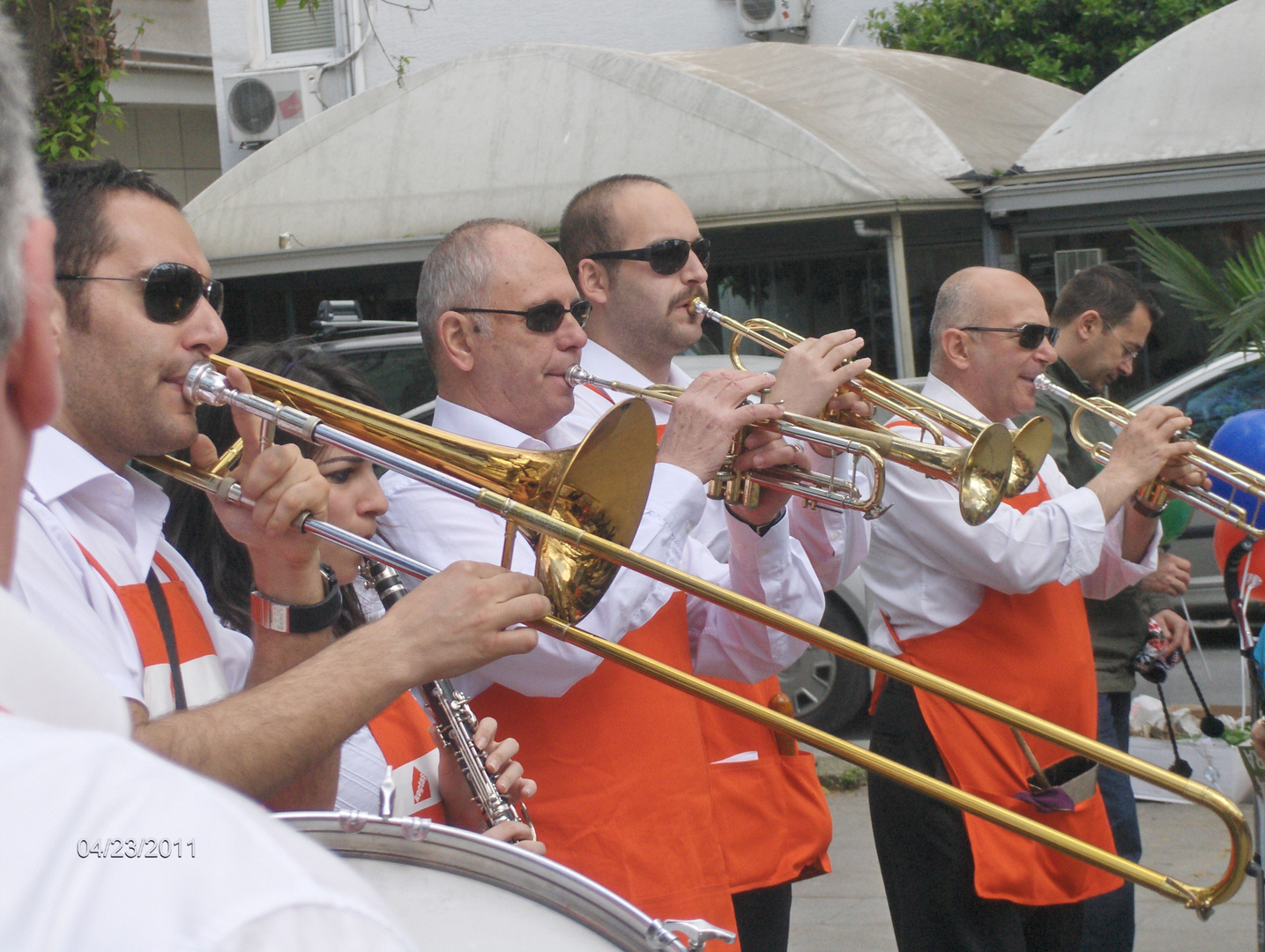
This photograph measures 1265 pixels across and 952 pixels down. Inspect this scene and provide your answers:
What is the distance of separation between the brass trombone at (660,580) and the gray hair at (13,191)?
3.69 feet

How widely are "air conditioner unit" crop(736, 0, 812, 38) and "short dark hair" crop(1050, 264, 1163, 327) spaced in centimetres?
952

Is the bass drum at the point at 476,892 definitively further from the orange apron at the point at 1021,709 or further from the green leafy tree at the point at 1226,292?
the green leafy tree at the point at 1226,292

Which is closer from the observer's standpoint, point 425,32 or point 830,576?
point 830,576

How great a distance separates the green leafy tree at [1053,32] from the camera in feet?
38.4

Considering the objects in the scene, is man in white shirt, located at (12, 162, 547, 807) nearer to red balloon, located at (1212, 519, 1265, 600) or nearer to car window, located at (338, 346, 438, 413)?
red balloon, located at (1212, 519, 1265, 600)

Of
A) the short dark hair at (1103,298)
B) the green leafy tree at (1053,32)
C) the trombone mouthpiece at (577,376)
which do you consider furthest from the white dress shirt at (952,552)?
the green leafy tree at (1053,32)

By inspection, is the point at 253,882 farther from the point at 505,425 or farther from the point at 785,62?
the point at 785,62

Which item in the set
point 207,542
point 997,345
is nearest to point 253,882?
point 207,542

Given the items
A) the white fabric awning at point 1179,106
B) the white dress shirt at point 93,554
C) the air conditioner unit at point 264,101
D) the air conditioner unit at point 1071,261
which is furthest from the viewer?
the air conditioner unit at point 264,101

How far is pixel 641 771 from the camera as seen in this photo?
218 centimetres

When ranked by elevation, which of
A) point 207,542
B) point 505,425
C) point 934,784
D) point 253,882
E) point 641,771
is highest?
point 253,882

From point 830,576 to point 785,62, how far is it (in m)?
7.19

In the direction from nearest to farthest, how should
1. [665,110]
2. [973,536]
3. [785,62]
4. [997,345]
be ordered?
1. [973,536]
2. [997,345]
3. [665,110]
4. [785,62]

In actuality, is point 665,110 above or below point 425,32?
below
